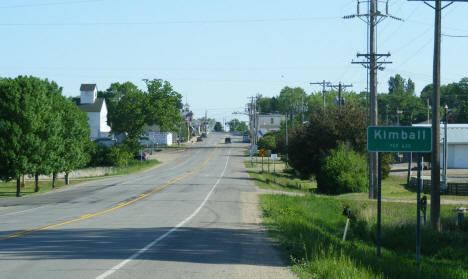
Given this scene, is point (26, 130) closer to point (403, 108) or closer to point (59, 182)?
point (59, 182)

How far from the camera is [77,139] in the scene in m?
56.0

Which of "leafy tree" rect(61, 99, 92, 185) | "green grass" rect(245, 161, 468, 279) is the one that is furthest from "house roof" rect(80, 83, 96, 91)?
"green grass" rect(245, 161, 468, 279)

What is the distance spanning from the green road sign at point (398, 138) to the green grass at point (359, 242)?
2.47 m

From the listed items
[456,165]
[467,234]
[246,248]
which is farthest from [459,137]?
[246,248]

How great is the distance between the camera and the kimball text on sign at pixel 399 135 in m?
11.3

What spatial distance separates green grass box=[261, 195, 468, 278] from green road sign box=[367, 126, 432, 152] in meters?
2.47

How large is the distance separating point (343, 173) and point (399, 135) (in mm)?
33061

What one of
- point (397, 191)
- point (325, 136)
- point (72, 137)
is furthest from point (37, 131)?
point (397, 191)

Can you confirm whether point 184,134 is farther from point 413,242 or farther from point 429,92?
point 413,242

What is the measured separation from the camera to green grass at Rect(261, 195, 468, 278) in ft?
36.4

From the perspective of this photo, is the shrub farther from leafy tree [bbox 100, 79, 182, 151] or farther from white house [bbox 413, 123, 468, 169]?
leafy tree [bbox 100, 79, 182, 151]

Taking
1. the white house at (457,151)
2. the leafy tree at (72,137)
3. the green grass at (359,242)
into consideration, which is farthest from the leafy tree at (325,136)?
the white house at (457,151)

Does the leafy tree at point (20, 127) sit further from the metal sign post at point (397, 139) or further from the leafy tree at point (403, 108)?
the leafy tree at point (403, 108)

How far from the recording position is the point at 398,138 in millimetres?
11414
